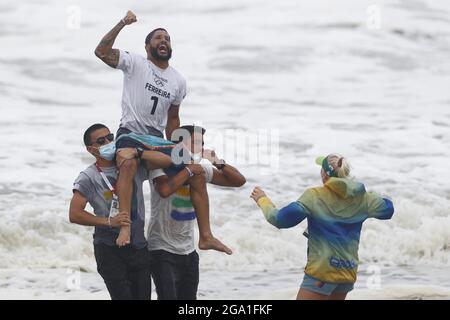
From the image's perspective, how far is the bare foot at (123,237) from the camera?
6988 mm

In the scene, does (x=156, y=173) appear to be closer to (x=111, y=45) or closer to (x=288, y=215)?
(x=111, y=45)

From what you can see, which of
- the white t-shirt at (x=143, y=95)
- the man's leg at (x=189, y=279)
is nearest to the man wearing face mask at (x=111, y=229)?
the man's leg at (x=189, y=279)

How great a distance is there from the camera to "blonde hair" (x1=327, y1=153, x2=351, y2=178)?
695 centimetres

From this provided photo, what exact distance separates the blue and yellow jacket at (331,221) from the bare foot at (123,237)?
36.1 inches

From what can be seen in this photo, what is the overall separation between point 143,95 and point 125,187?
0.90 m

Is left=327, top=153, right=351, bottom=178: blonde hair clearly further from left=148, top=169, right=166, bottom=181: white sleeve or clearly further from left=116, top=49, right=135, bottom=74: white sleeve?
left=116, top=49, right=135, bottom=74: white sleeve

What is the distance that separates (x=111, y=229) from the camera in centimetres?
714

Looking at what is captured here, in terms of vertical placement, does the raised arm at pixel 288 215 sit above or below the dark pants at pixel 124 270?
above

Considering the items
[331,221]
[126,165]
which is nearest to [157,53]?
[126,165]

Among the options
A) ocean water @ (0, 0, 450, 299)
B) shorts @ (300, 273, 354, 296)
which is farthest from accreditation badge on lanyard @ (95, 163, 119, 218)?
ocean water @ (0, 0, 450, 299)

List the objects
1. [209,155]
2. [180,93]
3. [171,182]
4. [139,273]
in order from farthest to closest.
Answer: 1. [180,93]
2. [209,155]
3. [171,182]
4. [139,273]

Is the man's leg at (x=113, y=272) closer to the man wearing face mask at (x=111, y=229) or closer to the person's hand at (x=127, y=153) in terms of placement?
the man wearing face mask at (x=111, y=229)

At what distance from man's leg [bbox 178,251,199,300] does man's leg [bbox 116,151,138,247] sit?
683 millimetres

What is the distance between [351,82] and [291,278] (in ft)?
35.8
